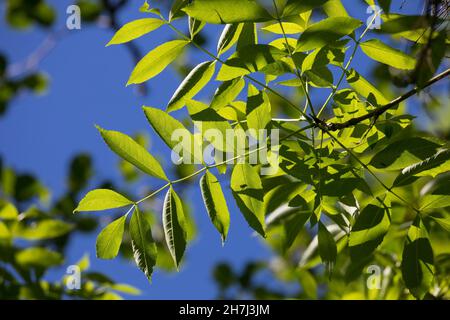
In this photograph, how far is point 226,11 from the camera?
130cm

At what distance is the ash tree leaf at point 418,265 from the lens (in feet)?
5.16

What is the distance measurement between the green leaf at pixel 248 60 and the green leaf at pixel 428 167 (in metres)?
0.51

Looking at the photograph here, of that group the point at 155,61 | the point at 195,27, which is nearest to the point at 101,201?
the point at 155,61

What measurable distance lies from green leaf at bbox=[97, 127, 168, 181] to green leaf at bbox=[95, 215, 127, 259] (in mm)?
182

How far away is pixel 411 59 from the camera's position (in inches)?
58.6

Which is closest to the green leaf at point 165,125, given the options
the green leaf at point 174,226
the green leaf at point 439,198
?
the green leaf at point 174,226

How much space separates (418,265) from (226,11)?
918mm

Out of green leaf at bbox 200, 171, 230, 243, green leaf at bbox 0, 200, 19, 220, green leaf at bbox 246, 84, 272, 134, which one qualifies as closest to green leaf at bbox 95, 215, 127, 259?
green leaf at bbox 200, 171, 230, 243

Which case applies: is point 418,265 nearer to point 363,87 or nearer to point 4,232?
point 363,87

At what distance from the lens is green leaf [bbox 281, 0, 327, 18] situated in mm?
1371

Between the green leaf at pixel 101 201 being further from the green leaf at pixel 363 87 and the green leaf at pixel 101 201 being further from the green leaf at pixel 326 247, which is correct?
the green leaf at pixel 363 87

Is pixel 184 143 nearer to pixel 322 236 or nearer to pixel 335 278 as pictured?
pixel 322 236
